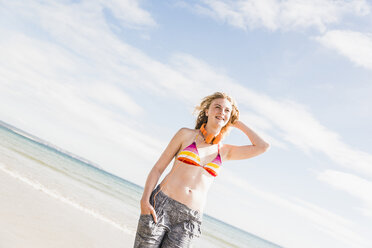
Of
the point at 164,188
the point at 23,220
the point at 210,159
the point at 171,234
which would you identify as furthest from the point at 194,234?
the point at 23,220

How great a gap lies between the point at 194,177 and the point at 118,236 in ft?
23.8

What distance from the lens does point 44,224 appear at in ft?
23.1

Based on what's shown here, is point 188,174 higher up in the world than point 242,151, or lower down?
lower down

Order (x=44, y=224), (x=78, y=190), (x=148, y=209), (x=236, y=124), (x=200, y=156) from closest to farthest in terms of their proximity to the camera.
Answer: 1. (x=148, y=209)
2. (x=200, y=156)
3. (x=236, y=124)
4. (x=44, y=224)
5. (x=78, y=190)

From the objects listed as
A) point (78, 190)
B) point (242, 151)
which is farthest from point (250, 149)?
point (78, 190)

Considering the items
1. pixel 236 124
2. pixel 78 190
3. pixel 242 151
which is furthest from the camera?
pixel 78 190

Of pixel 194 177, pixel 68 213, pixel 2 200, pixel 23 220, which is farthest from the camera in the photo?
pixel 68 213

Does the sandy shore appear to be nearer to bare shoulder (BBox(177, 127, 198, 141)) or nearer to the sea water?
the sea water

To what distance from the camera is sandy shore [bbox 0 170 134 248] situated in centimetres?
585

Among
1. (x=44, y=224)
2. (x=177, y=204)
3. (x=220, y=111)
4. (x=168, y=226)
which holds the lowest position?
(x=44, y=224)

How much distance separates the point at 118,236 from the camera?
931 cm

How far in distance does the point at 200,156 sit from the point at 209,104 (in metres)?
0.61

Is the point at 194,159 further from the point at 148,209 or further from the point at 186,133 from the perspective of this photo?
the point at 148,209

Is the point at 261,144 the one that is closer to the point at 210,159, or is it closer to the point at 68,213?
the point at 210,159
